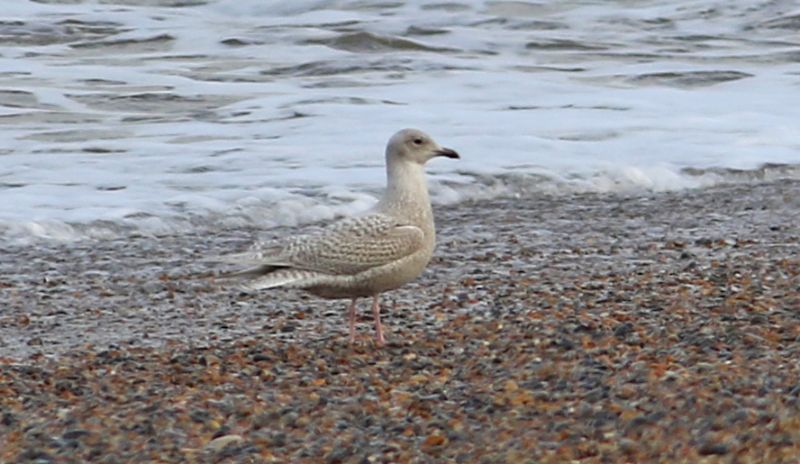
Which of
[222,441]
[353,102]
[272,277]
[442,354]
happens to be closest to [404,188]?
[272,277]

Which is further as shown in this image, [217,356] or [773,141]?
[773,141]

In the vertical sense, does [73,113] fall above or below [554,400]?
below

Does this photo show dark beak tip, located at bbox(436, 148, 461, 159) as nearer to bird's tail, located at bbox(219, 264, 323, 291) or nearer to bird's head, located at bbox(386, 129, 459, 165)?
bird's head, located at bbox(386, 129, 459, 165)

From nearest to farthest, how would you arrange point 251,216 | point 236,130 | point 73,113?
point 251,216 → point 236,130 → point 73,113

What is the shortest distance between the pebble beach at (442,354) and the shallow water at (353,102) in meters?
1.44

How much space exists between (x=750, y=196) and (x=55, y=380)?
19.4ft

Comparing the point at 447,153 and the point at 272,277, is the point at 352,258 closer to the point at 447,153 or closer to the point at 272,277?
the point at 272,277

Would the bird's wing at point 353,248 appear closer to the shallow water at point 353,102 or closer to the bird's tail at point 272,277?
the bird's tail at point 272,277

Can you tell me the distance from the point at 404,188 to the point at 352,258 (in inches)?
19.1

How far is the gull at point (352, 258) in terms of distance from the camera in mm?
6273

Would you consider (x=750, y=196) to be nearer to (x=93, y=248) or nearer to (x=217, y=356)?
(x=93, y=248)

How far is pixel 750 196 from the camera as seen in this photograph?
412 inches

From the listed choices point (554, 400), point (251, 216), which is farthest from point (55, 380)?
point (251, 216)

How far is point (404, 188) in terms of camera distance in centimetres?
666
